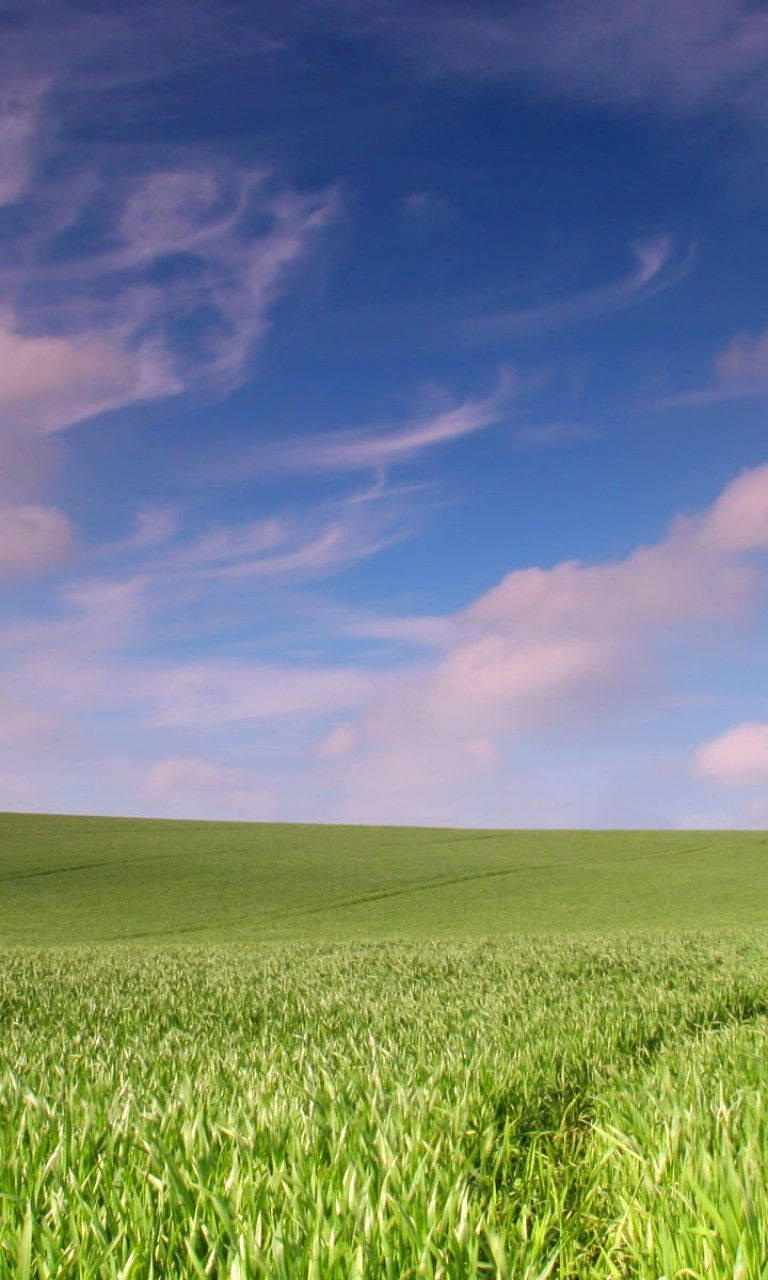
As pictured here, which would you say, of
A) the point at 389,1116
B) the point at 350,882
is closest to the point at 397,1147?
the point at 389,1116

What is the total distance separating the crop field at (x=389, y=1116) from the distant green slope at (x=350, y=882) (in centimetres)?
1519

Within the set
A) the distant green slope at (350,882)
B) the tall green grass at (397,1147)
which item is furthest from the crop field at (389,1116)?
the distant green slope at (350,882)

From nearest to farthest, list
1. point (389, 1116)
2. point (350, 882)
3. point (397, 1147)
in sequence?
point (397, 1147) < point (389, 1116) < point (350, 882)

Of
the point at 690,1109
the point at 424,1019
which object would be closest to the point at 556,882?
the point at 424,1019

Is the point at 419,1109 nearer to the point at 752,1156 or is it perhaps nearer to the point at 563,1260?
the point at 563,1260

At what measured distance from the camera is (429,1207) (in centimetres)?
281

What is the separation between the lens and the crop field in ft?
8.90

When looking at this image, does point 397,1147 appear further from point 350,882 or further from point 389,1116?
point 350,882

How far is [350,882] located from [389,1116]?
139ft

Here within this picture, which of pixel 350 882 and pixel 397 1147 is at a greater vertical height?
pixel 397 1147

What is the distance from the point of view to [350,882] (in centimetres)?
4484

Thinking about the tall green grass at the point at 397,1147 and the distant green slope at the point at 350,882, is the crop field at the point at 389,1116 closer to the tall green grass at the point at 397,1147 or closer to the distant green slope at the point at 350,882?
the tall green grass at the point at 397,1147

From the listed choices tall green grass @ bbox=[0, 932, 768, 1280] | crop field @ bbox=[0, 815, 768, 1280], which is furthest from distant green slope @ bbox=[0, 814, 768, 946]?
tall green grass @ bbox=[0, 932, 768, 1280]

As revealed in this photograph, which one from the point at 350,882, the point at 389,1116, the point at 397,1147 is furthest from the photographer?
the point at 350,882
